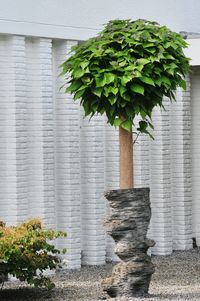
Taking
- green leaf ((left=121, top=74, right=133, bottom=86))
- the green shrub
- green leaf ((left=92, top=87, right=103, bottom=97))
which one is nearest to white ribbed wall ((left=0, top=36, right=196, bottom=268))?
the green shrub

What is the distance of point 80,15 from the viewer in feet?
46.8

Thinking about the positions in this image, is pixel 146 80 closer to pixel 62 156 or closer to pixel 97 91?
pixel 97 91

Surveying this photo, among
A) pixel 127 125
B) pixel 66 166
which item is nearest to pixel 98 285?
pixel 66 166

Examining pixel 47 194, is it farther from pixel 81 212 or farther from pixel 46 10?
pixel 46 10

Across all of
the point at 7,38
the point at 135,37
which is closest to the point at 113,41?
the point at 135,37

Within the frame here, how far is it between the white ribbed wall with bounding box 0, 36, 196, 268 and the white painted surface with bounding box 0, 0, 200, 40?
0.55ft

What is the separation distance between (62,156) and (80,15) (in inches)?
66.8

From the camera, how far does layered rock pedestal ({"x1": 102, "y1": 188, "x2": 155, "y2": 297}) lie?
1116cm

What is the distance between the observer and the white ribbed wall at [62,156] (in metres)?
13.2

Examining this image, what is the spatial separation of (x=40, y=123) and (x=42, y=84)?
0.44 m

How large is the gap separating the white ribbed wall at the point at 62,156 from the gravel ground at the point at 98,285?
0.64 meters

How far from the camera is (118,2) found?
1491 cm

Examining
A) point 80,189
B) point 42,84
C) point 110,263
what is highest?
point 42,84

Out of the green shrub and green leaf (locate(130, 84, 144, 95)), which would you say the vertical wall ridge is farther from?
green leaf (locate(130, 84, 144, 95))
